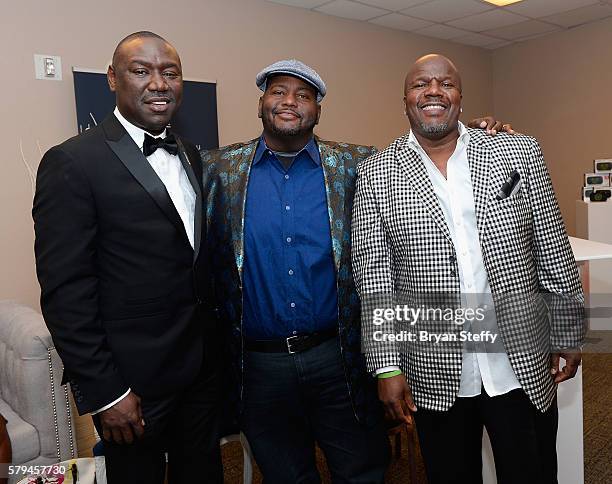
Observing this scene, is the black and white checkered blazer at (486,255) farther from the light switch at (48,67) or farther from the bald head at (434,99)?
the light switch at (48,67)

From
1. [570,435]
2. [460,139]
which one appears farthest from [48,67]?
[570,435]

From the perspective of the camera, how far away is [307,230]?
1.83m

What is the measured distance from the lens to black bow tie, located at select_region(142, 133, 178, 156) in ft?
5.38

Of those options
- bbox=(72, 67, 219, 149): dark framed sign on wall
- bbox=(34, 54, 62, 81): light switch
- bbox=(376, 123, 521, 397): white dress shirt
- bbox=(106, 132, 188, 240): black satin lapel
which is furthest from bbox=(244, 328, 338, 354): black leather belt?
bbox=(34, 54, 62, 81): light switch

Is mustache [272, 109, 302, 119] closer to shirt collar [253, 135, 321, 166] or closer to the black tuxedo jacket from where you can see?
shirt collar [253, 135, 321, 166]

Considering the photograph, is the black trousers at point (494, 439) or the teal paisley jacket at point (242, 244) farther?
the teal paisley jacket at point (242, 244)

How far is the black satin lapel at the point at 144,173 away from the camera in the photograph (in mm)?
1560

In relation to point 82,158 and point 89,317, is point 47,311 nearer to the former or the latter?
point 89,317

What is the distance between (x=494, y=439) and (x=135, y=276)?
1.11 m

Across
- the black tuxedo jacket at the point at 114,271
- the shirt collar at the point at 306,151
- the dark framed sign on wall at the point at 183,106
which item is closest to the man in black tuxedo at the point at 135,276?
the black tuxedo jacket at the point at 114,271

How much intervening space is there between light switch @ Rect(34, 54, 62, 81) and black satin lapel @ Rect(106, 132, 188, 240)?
245 centimetres

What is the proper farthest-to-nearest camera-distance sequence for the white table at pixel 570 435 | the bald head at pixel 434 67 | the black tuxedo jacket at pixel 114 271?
the white table at pixel 570 435, the bald head at pixel 434 67, the black tuxedo jacket at pixel 114 271

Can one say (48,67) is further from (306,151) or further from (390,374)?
(390,374)

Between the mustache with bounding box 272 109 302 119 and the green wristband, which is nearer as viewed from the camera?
the green wristband
